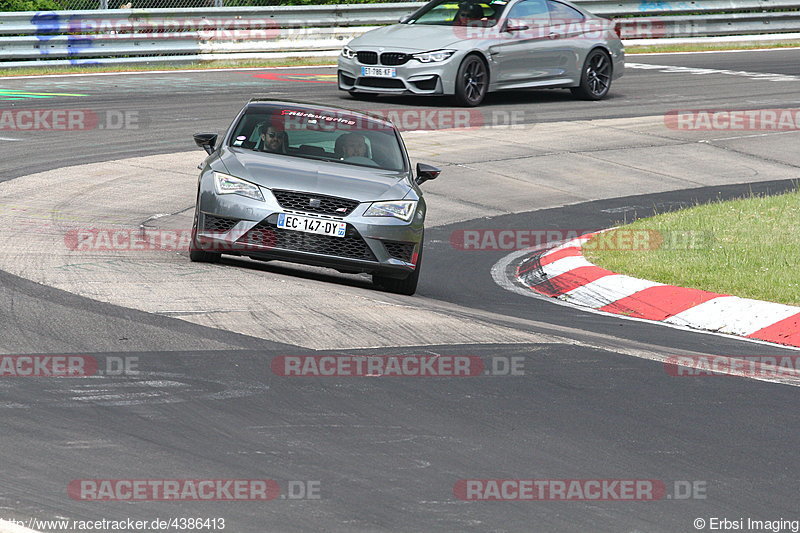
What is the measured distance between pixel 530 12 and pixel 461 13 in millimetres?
1227

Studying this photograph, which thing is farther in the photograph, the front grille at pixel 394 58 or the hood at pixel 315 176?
the front grille at pixel 394 58

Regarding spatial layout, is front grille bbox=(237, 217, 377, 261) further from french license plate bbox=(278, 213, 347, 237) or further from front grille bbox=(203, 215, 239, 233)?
front grille bbox=(203, 215, 239, 233)

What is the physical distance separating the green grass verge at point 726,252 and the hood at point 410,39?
711 cm

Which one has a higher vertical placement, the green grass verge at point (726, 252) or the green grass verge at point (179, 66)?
the green grass verge at point (179, 66)

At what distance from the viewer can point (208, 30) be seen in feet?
83.0

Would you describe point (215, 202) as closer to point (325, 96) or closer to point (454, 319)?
point (454, 319)

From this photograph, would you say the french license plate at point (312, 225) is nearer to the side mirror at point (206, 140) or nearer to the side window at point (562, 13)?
the side mirror at point (206, 140)

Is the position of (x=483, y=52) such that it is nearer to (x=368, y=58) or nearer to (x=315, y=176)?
(x=368, y=58)

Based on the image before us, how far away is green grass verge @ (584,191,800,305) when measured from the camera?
31.4 ft

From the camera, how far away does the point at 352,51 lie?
64.5 feet

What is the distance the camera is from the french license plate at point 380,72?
63.2ft

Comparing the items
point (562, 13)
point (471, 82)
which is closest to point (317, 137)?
point (471, 82)
